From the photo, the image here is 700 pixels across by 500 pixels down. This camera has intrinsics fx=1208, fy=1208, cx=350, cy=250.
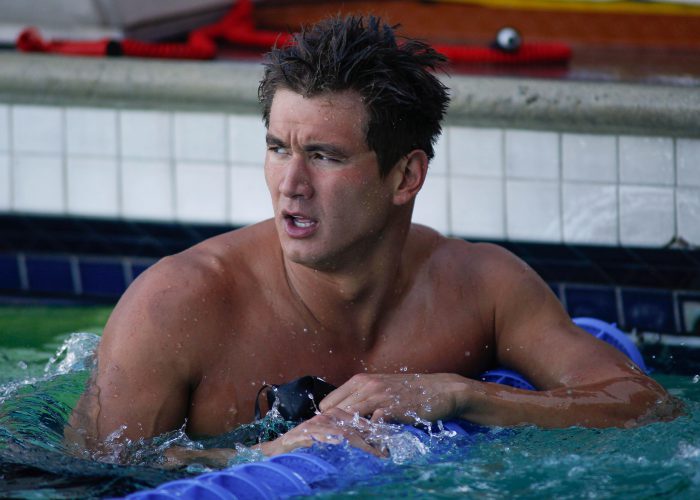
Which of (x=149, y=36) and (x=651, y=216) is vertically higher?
(x=149, y=36)

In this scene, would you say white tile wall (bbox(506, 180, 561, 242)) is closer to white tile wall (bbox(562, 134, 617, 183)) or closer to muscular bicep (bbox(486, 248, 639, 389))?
white tile wall (bbox(562, 134, 617, 183))

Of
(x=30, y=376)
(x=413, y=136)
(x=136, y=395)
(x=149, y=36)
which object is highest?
(x=149, y=36)

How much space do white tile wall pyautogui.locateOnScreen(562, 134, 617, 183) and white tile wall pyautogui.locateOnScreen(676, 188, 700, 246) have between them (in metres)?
0.28

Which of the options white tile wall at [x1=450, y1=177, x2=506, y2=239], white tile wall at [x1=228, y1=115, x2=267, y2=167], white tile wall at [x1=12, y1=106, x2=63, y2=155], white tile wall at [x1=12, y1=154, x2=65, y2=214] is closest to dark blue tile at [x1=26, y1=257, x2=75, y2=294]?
white tile wall at [x1=12, y1=154, x2=65, y2=214]

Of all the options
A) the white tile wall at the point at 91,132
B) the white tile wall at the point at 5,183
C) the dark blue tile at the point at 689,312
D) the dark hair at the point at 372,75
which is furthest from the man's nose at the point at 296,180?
the white tile wall at the point at 5,183

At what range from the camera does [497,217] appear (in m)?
5.11

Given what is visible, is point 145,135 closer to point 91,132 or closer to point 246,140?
point 91,132

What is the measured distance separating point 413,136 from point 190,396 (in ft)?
2.84

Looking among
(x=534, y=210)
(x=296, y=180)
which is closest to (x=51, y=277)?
(x=534, y=210)

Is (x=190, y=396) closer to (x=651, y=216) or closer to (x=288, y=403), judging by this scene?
(x=288, y=403)

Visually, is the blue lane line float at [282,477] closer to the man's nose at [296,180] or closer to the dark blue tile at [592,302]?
the man's nose at [296,180]

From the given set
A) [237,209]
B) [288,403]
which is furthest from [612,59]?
[288,403]

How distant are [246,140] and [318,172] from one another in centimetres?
243

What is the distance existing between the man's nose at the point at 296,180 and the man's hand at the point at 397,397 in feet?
1.49
